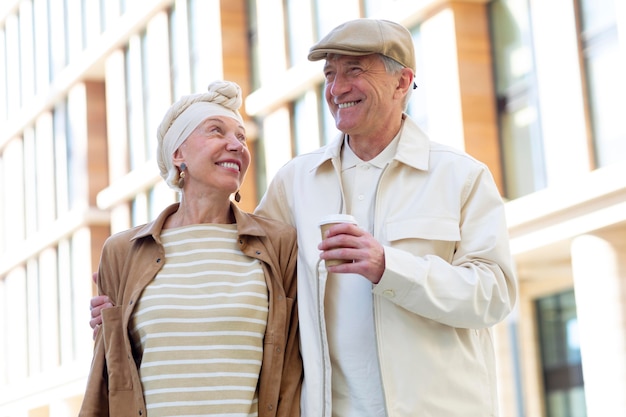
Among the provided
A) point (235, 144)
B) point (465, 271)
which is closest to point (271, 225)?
point (235, 144)

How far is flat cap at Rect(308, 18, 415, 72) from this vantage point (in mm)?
4109

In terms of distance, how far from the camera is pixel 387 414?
374cm

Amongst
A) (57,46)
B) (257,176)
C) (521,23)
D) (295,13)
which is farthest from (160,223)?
(57,46)

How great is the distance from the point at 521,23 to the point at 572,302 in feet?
11.9

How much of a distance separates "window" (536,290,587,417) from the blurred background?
22 mm

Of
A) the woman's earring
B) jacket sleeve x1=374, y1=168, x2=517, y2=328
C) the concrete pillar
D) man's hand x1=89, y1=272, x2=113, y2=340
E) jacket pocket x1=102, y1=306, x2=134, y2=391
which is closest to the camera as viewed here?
jacket sleeve x1=374, y1=168, x2=517, y2=328

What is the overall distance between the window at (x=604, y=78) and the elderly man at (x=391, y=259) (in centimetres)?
954

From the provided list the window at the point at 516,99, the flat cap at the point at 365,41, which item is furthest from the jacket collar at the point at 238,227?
the window at the point at 516,99

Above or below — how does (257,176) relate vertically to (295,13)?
below

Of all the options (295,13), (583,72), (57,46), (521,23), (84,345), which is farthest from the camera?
(57,46)

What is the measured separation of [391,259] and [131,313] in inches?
36.9

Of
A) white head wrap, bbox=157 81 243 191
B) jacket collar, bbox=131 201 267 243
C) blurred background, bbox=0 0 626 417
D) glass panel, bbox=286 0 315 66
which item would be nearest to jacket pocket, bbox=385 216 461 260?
jacket collar, bbox=131 201 267 243

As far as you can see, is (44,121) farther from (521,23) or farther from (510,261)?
(510,261)

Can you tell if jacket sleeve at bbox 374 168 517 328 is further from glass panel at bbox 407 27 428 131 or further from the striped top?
glass panel at bbox 407 27 428 131
